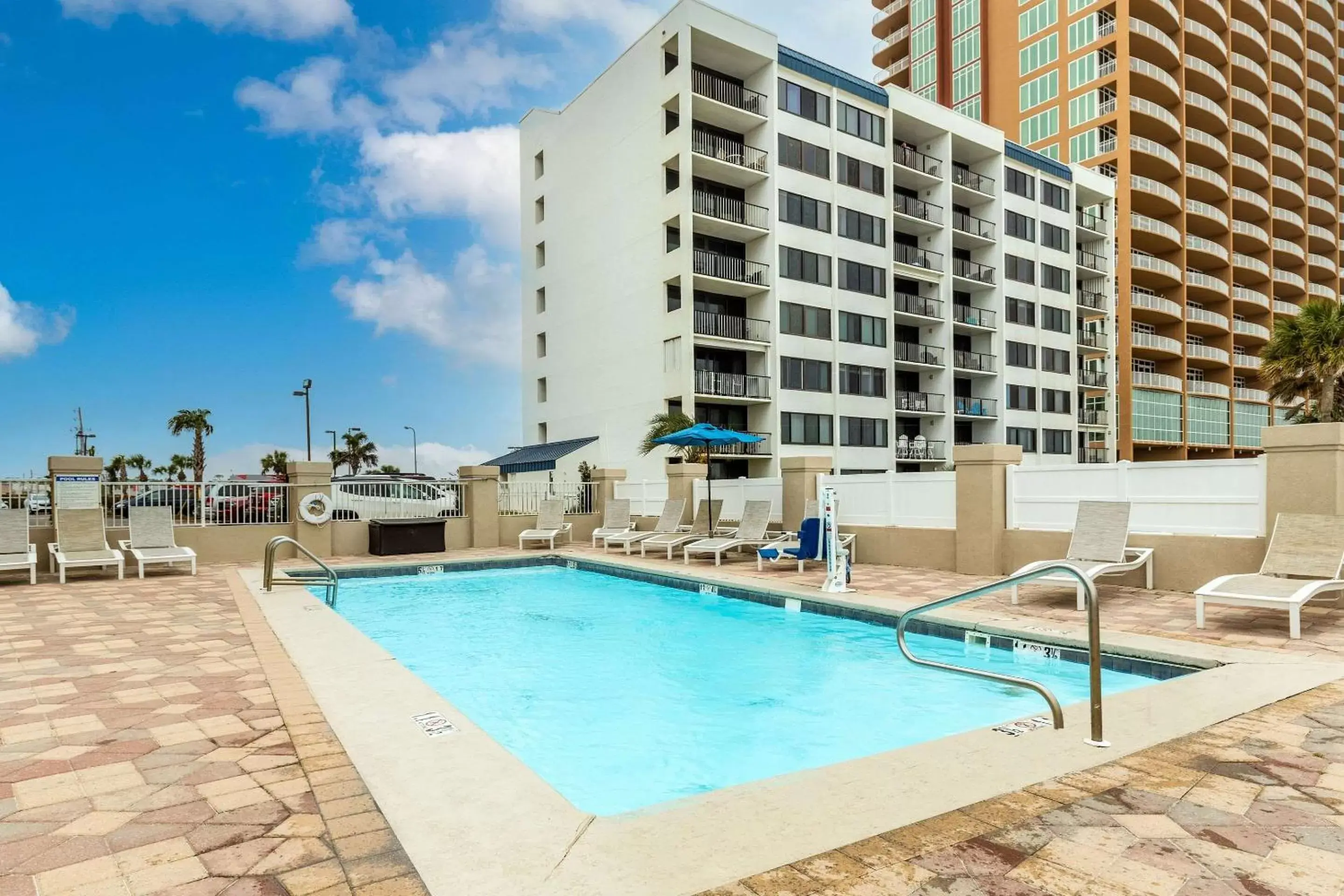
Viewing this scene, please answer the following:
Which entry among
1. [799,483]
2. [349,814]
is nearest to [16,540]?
[349,814]

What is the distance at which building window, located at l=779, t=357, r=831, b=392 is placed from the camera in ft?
98.9

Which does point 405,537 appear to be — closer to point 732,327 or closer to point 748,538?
point 748,538

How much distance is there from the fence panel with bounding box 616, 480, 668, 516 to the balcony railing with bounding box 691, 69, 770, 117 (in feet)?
57.9

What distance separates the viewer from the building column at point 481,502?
17.0 metres

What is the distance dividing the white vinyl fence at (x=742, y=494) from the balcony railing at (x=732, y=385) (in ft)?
37.1

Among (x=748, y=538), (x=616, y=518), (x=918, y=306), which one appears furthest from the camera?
(x=918, y=306)

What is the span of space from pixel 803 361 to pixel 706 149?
9188 mm

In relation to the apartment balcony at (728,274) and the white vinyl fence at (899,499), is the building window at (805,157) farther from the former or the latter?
the white vinyl fence at (899,499)

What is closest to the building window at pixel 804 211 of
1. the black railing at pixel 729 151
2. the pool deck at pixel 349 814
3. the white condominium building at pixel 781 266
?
the white condominium building at pixel 781 266

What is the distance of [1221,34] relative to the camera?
157 feet

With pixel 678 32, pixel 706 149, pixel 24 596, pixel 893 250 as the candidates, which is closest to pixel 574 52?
pixel 678 32

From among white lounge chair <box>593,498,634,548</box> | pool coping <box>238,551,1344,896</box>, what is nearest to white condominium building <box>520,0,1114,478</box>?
white lounge chair <box>593,498,634,548</box>

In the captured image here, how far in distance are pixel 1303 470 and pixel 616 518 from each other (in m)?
12.4

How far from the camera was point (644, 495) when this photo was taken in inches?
752
